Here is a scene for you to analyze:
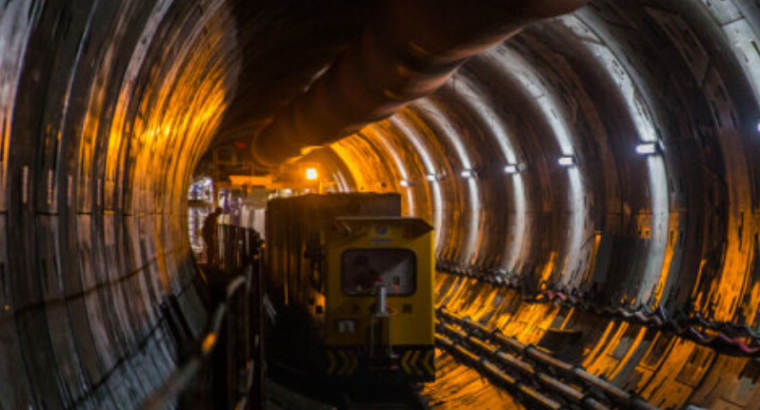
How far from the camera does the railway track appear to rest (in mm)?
10172

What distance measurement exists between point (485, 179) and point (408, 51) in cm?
1057

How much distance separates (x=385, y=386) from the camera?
1211cm

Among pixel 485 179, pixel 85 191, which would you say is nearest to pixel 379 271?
pixel 85 191

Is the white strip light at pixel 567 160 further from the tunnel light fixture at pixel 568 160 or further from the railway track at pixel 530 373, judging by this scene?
the railway track at pixel 530 373

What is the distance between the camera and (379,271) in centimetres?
1177

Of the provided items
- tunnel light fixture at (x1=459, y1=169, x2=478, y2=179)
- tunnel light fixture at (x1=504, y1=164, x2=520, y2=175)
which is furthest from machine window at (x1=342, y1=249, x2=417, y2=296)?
tunnel light fixture at (x1=459, y1=169, x2=478, y2=179)

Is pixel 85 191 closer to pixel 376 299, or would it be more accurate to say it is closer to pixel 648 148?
pixel 376 299

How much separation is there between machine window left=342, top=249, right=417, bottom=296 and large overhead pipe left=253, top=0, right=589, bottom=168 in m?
2.09

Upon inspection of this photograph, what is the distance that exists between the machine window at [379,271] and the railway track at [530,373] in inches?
90.7

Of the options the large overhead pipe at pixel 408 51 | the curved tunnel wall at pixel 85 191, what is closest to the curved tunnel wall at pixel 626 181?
the large overhead pipe at pixel 408 51

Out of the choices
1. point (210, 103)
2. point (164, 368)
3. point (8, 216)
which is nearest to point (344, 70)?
point (210, 103)

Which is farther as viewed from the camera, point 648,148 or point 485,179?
point 485,179

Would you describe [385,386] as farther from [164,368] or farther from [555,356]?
[164,368]

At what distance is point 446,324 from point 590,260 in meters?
4.74
